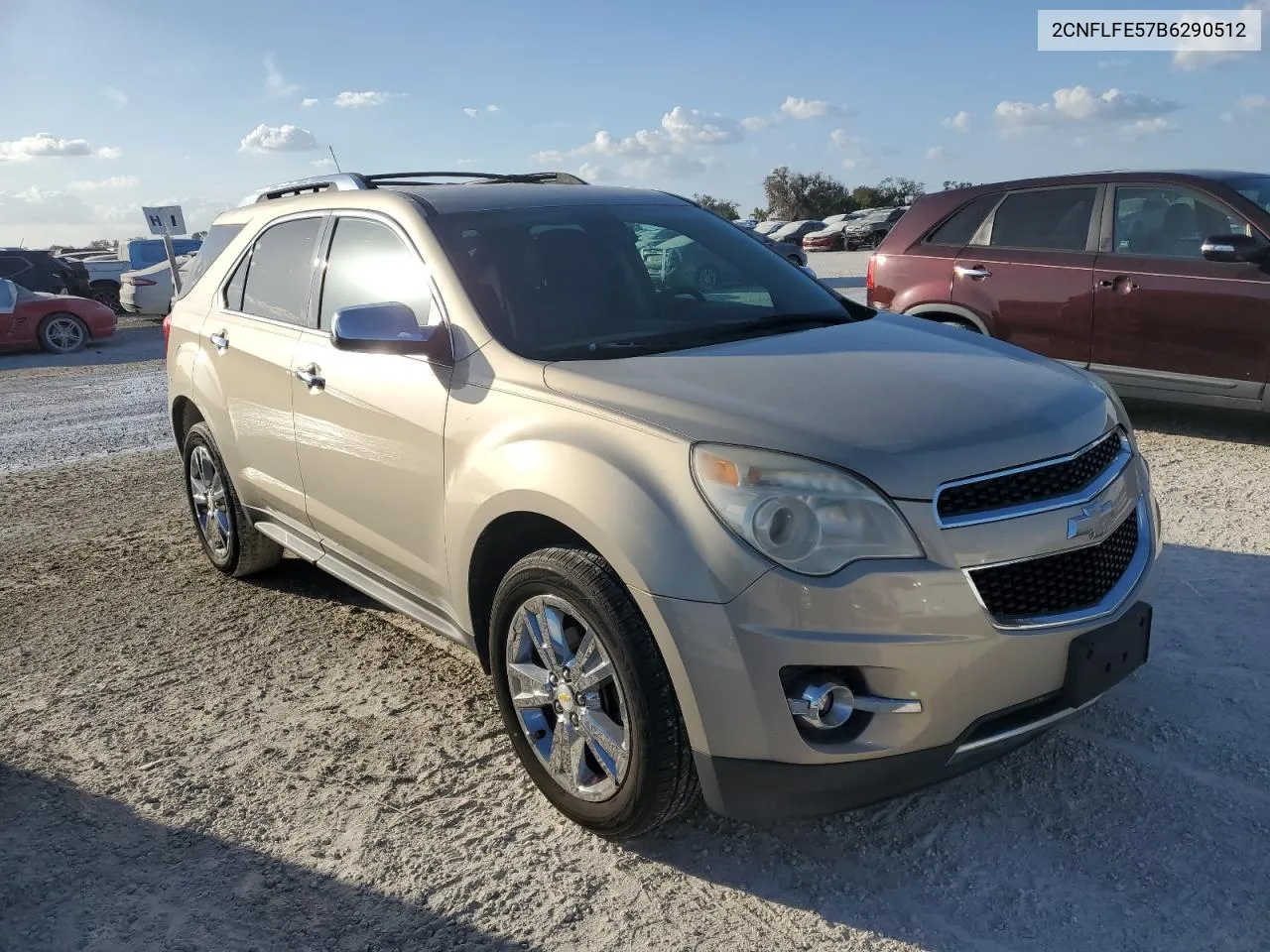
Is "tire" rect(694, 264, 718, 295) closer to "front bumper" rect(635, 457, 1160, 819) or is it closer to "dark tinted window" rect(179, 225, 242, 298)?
"front bumper" rect(635, 457, 1160, 819)

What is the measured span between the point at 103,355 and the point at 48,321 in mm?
1196

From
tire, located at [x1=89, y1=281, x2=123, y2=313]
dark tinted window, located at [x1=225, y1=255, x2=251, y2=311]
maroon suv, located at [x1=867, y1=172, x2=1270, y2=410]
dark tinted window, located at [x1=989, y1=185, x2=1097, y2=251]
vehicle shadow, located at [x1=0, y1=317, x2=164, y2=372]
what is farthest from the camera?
tire, located at [x1=89, y1=281, x2=123, y2=313]

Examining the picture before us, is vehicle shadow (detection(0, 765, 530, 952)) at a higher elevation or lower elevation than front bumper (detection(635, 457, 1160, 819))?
lower

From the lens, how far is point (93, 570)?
5527mm

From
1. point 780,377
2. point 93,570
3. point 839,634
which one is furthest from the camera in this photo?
point 93,570

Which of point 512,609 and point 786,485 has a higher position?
point 786,485

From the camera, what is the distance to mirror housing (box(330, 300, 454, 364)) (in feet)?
10.4

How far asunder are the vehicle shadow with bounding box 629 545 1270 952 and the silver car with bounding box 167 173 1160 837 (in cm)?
33

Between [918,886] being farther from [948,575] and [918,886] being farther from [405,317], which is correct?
[405,317]

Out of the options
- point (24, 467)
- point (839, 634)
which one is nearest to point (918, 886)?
point (839, 634)

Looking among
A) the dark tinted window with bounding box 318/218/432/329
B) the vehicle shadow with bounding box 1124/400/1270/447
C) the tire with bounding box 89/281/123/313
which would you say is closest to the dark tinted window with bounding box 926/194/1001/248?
the vehicle shadow with bounding box 1124/400/1270/447

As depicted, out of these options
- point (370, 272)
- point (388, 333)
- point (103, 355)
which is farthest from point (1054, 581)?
point (103, 355)

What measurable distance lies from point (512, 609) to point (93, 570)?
140 inches

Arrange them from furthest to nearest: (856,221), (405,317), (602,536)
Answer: (856,221), (405,317), (602,536)
